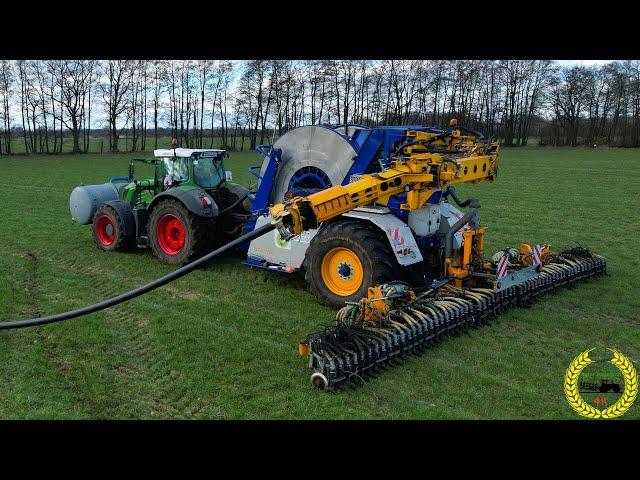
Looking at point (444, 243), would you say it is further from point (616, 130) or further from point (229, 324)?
point (616, 130)

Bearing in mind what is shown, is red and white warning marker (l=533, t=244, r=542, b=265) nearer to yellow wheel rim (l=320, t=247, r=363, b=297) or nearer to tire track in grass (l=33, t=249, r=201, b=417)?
yellow wheel rim (l=320, t=247, r=363, b=297)

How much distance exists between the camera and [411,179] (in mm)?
7188

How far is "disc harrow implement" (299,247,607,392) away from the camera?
5.50 meters

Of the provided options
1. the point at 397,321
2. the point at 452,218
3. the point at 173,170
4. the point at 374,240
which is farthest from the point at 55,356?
the point at 452,218

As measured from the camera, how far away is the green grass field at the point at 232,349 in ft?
16.8

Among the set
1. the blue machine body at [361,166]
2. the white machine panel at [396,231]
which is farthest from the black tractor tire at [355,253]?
the blue machine body at [361,166]

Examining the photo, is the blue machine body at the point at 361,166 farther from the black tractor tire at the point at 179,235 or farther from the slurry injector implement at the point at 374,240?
the black tractor tire at the point at 179,235

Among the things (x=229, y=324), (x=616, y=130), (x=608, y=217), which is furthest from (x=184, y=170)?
(x=616, y=130)

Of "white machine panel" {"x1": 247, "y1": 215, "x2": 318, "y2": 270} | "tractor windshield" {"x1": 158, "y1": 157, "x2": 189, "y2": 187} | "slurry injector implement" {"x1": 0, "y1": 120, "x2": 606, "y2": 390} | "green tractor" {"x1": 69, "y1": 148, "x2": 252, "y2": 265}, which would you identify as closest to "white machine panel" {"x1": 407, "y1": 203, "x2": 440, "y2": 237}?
"slurry injector implement" {"x1": 0, "y1": 120, "x2": 606, "y2": 390}

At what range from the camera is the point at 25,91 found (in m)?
52.8

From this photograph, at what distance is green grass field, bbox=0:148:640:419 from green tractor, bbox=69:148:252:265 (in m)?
0.41

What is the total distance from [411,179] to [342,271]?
159cm

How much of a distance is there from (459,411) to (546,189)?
18.9 metres

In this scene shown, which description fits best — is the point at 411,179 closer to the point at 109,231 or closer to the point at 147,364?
the point at 147,364
